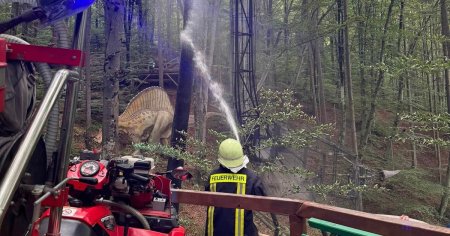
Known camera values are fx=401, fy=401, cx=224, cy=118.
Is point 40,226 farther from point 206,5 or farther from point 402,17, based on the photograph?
point 402,17

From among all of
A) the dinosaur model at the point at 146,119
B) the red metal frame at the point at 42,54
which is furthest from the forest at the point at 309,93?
the red metal frame at the point at 42,54

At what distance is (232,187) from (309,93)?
1672cm

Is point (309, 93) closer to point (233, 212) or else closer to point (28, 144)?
point (233, 212)

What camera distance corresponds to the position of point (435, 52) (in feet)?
65.2

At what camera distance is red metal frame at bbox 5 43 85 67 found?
1378mm

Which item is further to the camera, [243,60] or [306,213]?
[243,60]

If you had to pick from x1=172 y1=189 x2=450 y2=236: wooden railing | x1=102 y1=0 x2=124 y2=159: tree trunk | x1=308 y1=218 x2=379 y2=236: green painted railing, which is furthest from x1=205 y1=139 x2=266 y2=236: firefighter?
x1=102 y1=0 x2=124 y2=159: tree trunk

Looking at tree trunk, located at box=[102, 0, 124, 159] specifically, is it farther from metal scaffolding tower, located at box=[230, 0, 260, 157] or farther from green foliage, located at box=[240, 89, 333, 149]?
Result: metal scaffolding tower, located at box=[230, 0, 260, 157]

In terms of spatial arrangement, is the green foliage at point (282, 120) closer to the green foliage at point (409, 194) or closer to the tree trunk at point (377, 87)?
the green foliage at point (409, 194)

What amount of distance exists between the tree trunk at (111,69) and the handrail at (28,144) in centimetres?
501

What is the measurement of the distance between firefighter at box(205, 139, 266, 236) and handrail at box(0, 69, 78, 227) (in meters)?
2.13

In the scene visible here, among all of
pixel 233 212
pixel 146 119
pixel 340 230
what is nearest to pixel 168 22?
pixel 146 119

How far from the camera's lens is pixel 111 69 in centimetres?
632

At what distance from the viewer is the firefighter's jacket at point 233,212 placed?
11.2 ft
